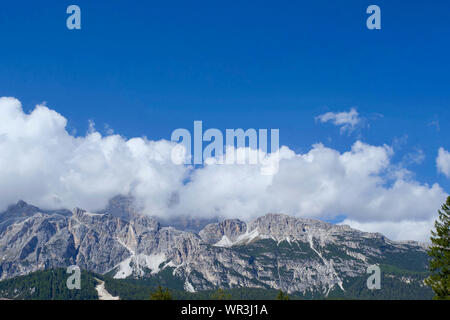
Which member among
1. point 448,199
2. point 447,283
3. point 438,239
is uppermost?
point 448,199
